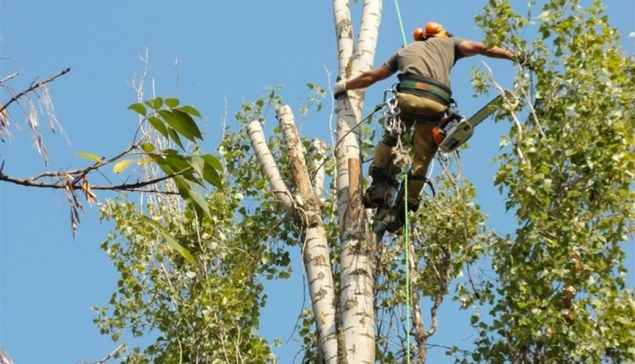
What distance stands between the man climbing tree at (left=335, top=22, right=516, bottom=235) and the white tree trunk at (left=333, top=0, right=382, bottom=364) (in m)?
0.14

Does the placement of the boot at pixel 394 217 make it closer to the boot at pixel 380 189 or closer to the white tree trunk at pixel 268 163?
the boot at pixel 380 189

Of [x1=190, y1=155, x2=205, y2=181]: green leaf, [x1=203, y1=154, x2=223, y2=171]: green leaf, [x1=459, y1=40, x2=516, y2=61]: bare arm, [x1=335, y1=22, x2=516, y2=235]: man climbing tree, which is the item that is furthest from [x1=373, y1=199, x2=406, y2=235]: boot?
[x1=190, y1=155, x2=205, y2=181]: green leaf

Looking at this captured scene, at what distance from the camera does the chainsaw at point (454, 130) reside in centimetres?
753

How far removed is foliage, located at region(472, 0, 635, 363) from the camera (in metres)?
7.29

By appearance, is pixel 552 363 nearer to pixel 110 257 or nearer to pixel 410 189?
pixel 410 189

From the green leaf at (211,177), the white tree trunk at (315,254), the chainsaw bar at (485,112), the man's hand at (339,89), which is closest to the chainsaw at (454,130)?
the chainsaw bar at (485,112)

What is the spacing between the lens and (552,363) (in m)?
7.39

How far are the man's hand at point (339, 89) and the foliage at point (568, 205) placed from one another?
3.26 ft

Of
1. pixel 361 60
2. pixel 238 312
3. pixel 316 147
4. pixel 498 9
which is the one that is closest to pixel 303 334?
pixel 238 312

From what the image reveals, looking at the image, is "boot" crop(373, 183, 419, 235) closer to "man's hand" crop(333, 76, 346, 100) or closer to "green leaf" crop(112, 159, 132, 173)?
"man's hand" crop(333, 76, 346, 100)

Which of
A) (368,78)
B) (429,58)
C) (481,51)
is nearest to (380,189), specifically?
Result: (368,78)

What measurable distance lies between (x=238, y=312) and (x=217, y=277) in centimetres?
39

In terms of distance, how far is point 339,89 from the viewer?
823 cm

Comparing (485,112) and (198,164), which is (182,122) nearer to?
(198,164)
